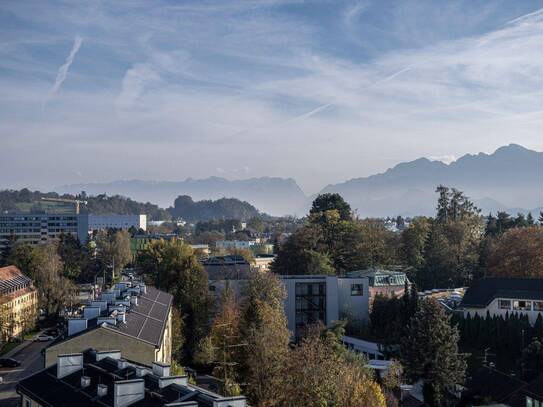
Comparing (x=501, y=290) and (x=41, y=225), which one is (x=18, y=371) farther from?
(x=41, y=225)

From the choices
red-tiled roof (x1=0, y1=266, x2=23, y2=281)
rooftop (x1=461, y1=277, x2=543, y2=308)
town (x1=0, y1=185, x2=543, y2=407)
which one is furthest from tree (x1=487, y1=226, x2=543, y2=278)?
red-tiled roof (x1=0, y1=266, x2=23, y2=281)

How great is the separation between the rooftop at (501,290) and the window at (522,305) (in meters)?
0.44

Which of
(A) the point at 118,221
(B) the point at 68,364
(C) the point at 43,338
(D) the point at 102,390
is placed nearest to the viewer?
(D) the point at 102,390

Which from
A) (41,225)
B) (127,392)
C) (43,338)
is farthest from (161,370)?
(41,225)

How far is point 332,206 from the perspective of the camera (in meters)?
70.0

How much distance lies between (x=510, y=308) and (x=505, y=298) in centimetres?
76

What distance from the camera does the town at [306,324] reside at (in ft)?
79.5

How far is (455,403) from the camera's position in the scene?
111 feet

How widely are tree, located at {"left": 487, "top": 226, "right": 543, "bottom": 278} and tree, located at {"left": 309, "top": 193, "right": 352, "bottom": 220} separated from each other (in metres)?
19.4

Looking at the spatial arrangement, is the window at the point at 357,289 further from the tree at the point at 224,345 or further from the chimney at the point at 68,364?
the chimney at the point at 68,364

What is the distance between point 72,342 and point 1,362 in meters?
18.5

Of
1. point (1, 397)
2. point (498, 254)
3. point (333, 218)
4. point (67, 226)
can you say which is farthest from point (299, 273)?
point (67, 226)

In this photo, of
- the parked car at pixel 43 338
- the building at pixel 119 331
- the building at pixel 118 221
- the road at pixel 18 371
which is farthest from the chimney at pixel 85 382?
the building at pixel 118 221

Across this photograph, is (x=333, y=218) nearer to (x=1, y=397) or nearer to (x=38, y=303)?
(x=38, y=303)
